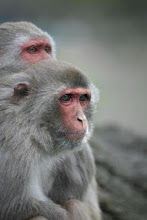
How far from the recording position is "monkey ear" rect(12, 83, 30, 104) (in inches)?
336

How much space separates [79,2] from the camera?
2752cm

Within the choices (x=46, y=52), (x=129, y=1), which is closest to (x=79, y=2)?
(x=129, y=1)

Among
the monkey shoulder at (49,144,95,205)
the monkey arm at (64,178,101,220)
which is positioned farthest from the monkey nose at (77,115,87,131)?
the monkey arm at (64,178,101,220)

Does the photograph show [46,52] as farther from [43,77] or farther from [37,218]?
[37,218]

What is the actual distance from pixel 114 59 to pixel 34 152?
1411 centimetres

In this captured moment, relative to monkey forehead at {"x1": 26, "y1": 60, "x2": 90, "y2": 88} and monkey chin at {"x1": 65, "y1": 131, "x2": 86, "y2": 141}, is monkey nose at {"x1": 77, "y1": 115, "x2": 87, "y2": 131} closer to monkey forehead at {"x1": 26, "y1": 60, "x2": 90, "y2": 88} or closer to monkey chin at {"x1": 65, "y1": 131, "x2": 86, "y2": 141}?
monkey chin at {"x1": 65, "y1": 131, "x2": 86, "y2": 141}

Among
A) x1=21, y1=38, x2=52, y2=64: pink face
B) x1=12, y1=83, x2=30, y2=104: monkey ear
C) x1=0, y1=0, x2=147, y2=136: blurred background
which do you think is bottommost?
x1=12, y1=83, x2=30, y2=104: monkey ear

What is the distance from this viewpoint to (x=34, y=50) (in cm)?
1009

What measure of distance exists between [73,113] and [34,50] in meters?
1.89

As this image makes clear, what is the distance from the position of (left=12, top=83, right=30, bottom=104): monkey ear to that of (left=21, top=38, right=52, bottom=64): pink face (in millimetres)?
1443

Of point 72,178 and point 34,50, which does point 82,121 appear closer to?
point 72,178

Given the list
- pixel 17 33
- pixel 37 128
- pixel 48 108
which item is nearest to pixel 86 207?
pixel 37 128

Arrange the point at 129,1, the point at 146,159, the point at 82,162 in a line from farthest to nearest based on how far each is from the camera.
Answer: the point at 129,1, the point at 146,159, the point at 82,162

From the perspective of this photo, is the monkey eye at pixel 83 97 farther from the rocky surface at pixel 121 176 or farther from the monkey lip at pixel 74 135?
the rocky surface at pixel 121 176
